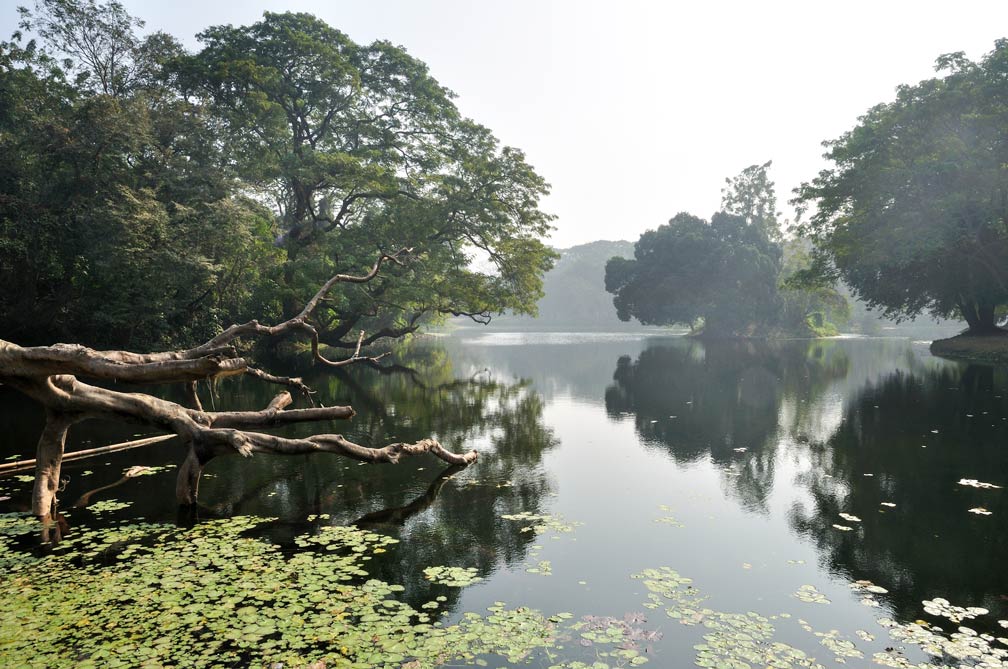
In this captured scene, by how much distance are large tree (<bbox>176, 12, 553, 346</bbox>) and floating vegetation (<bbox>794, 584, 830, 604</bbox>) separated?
1062 inches

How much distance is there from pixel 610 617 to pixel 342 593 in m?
2.82

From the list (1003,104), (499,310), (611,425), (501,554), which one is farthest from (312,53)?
(1003,104)

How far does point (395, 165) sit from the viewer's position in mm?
38000

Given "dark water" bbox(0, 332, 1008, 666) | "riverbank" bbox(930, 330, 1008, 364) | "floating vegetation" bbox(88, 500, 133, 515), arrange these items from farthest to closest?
"riverbank" bbox(930, 330, 1008, 364) → "floating vegetation" bbox(88, 500, 133, 515) → "dark water" bbox(0, 332, 1008, 666)

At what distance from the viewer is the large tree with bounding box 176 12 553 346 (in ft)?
109

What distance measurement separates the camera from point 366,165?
33.2 m

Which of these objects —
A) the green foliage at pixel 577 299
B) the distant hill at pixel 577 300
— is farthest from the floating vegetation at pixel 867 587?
the distant hill at pixel 577 300

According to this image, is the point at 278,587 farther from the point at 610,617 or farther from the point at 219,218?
the point at 219,218

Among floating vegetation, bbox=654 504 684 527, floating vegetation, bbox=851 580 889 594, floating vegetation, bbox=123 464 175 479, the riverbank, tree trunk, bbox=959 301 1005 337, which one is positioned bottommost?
floating vegetation, bbox=654 504 684 527

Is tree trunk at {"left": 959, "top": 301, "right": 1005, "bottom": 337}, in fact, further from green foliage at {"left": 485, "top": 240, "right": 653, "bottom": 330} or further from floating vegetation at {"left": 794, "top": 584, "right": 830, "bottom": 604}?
green foliage at {"left": 485, "top": 240, "right": 653, "bottom": 330}

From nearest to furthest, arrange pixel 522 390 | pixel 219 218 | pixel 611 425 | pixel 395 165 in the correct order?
pixel 611 425 < pixel 522 390 < pixel 219 218 < pixel 395 165

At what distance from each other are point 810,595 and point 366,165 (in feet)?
104

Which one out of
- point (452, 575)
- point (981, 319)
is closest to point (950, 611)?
point (452, 575)

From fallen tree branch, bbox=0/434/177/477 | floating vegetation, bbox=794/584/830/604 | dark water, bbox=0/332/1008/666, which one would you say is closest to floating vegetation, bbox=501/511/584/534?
dark water, bbox=0/332/1008/666
